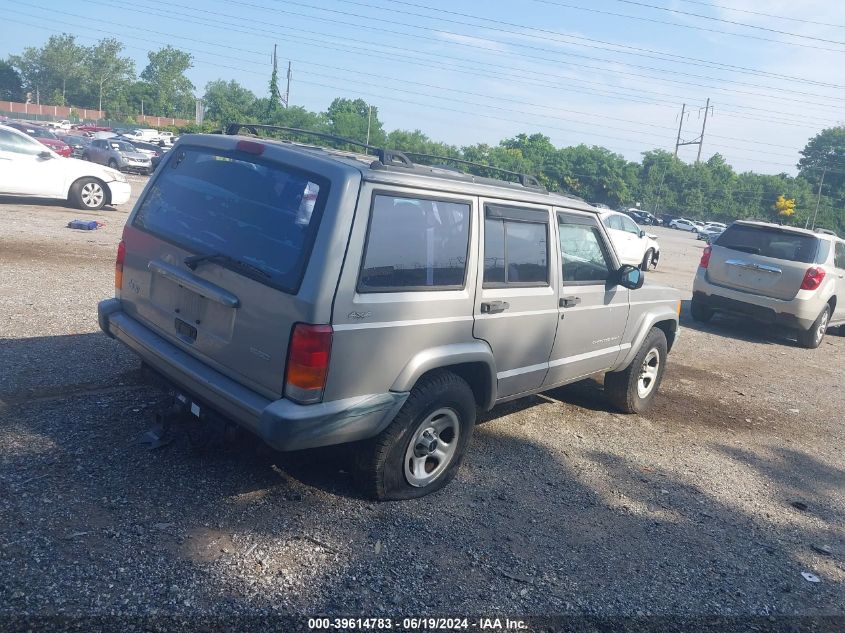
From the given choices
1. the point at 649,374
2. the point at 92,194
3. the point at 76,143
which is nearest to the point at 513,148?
the point at 76,143

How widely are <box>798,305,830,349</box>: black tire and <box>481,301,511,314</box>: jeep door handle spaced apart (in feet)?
27.6

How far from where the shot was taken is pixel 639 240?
828 inches

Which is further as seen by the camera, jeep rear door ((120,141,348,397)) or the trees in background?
the trees in background

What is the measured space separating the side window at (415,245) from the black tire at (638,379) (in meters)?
2.77

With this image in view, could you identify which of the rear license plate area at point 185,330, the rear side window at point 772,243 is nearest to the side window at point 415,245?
the rear license plate area at point 185,330

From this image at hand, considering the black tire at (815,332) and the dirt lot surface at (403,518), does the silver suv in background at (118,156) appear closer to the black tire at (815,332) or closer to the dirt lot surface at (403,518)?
the black tire at (815,332)

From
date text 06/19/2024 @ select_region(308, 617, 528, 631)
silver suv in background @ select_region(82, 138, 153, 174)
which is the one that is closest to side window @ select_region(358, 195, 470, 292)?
date text 06/19/2024 @ select_region(308, 617, 528, 631)

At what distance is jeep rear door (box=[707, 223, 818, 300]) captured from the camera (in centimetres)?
1075

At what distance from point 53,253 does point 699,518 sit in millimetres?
9531

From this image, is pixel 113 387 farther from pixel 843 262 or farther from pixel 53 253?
pixel 843 262

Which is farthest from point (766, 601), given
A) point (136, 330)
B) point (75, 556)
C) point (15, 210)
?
point (15, 210)

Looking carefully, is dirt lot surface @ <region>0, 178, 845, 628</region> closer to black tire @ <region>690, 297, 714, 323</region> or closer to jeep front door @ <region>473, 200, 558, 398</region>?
jeep front door @ <region>473, 200, 558, 398</region>

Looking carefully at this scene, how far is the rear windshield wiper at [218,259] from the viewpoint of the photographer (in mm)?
3696

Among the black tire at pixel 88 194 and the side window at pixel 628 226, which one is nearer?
the black tire at pixel 88 194
